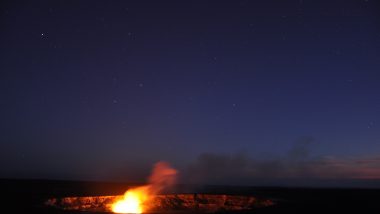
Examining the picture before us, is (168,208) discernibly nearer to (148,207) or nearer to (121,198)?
(148,207)

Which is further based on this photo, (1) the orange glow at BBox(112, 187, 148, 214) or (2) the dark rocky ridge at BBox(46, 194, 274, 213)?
(1) the orange glow at BBox(112, 187, 148, 214)

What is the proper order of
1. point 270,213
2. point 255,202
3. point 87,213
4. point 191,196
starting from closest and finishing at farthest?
point 87,213
point 270,213
point 255,202
point 191,196

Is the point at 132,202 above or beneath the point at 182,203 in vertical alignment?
above

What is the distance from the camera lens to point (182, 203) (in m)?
30.2

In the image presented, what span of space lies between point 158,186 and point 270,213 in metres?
21.2

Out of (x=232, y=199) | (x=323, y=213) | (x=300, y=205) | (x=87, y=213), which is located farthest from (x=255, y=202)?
(x=87, y=213)

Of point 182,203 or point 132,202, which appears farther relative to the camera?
point 182,203

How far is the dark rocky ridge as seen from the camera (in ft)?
83.5

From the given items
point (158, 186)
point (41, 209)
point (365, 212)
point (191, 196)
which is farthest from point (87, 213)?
point (158, 186)

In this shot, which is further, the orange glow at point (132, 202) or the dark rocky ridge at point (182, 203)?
the orange glow at point (132, 202)

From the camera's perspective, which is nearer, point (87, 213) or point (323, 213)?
point (87, 213)

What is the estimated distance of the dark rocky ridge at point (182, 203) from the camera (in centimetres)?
2544

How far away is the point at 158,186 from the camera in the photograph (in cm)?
3838

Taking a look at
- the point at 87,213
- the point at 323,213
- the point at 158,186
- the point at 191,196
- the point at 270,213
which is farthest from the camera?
the point at 158,186
